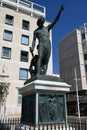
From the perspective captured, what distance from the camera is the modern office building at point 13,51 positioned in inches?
1078

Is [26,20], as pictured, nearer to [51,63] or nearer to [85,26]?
[51,63]

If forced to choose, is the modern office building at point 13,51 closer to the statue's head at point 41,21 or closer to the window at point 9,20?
the window at point 9,20

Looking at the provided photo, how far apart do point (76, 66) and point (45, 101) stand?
135ft

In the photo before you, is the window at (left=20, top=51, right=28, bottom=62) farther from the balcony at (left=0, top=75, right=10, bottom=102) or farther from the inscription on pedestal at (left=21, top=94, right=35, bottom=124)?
the inscription on pedestal at (left=21, top=94, right=35, bottom=124)

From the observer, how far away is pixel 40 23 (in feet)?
26.5

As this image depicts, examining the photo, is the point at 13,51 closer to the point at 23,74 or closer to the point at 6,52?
the point at 6,52

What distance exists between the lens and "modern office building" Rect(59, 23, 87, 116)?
143 ft

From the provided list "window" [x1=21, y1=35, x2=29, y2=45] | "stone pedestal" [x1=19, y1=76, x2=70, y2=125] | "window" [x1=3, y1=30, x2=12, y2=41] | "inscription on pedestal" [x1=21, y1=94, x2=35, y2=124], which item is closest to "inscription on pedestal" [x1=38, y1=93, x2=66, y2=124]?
"stone pedestal" [x1=19, y1=76, x2=70, y2=125]

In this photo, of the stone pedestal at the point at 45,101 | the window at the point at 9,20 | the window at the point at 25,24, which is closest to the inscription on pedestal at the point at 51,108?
the stone pedestal at the point at 45,101

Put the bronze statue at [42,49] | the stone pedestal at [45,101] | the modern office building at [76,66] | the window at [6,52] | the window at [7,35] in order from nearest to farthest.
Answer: the stone pedestal at [45,101] < the bronze statue at [42,49] < the window at [6,52] < the window at [7,35] < the modern office building at [76,66]

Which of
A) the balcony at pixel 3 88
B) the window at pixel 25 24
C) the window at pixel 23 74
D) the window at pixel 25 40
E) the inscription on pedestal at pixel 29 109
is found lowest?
the inscription on pedestal at pixel 29 109

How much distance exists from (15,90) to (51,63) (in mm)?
8546

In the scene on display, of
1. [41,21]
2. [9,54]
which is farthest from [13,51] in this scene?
[41,21]

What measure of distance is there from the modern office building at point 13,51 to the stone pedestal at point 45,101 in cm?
2048
